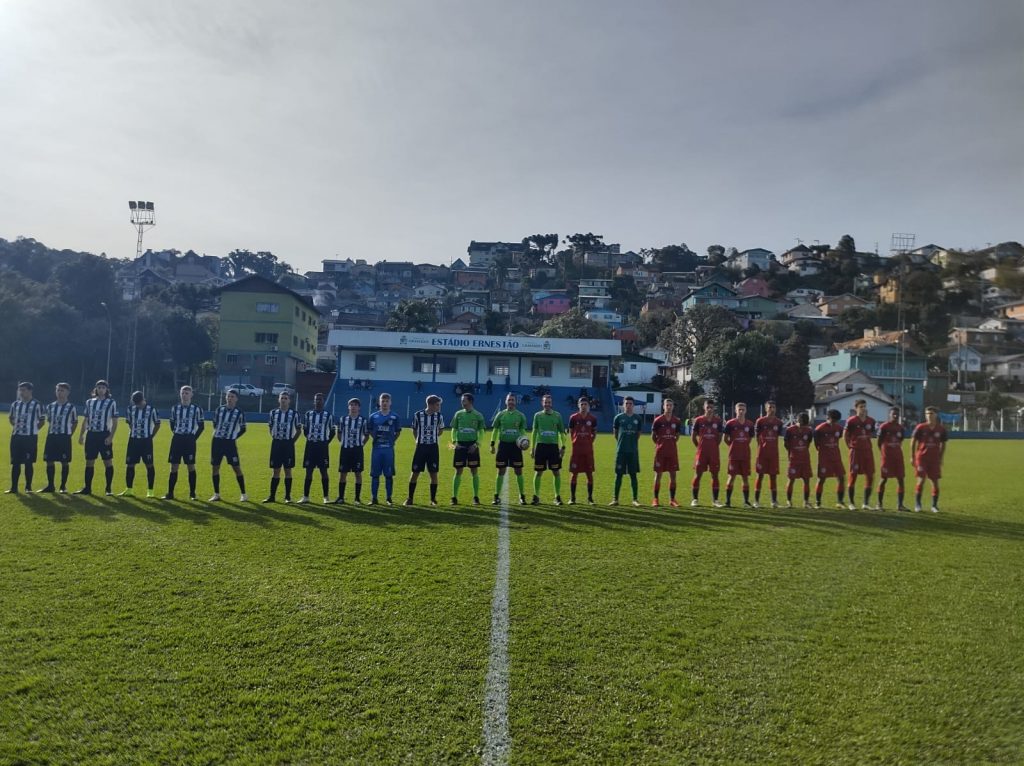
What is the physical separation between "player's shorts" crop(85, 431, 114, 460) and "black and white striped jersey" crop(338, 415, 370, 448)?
3.87m

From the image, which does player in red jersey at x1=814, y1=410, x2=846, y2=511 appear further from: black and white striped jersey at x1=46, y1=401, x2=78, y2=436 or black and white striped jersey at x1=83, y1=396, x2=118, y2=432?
black and white striped jersey at x1=46, y1=401, x2=78, y2=436

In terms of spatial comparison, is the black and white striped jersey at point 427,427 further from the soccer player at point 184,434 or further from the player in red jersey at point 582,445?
the soccer player at point 184,434

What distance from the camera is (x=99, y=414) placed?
461 inches

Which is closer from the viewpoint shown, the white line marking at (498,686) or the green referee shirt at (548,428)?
the white line marking at (498,686)

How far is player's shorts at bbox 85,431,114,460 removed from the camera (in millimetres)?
11750

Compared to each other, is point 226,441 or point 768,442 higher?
point 768,442

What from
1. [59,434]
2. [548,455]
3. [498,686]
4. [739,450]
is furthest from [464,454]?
[498,686]

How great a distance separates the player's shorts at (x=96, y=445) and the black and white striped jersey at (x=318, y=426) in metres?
3.26

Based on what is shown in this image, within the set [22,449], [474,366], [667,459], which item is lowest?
[22,449]

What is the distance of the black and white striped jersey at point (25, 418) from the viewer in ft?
38.3

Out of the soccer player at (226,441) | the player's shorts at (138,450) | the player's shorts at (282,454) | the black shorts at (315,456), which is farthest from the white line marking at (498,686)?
the player's shorts at (138,450)

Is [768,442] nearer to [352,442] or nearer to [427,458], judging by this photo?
[427,458]

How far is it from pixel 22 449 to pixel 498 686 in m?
11.0

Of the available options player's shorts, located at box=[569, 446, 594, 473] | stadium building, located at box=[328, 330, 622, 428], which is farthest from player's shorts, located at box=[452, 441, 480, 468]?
stadium building, located at box=[328, 330, 622, 428]
